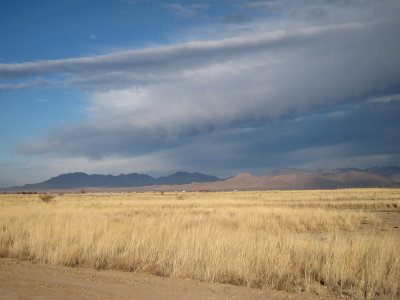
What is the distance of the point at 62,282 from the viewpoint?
7.79 m

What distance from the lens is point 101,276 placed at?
8695mm

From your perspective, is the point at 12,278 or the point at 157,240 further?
the point at 157,240

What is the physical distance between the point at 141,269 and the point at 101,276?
1180mm

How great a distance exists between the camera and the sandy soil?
6848mm

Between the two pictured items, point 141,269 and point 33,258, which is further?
point 33,258

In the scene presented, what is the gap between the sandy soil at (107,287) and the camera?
270 inches

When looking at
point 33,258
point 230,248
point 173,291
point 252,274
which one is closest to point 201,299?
point 173,291

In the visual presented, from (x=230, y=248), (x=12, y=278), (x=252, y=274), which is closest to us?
(x=12, y=278)

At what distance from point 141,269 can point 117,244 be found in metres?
2.08

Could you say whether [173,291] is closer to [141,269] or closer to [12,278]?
[141,269]

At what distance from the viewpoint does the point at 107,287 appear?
7.53 m

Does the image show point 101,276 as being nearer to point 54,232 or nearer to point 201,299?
point 201,299

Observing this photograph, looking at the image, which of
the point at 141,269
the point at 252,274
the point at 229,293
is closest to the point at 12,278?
the point at 141,269

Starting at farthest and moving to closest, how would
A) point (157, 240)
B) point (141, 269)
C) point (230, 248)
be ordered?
point (157, 240), point (230, 248), point (141, 269)
